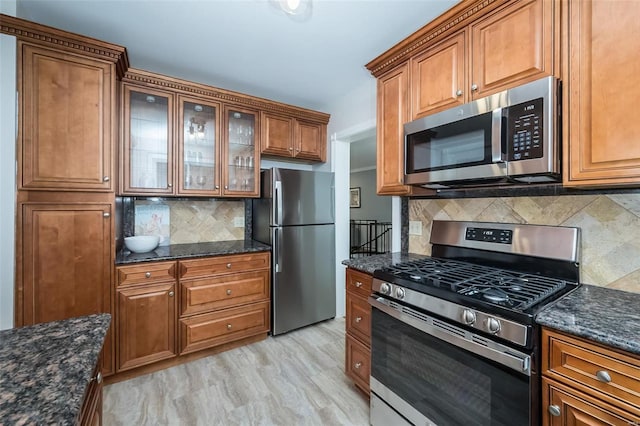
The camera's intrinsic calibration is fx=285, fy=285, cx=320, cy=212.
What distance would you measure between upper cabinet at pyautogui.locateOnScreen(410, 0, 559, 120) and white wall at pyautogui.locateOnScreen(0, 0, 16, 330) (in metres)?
2.47

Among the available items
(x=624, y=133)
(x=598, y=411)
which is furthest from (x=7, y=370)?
(x=624, y=133)

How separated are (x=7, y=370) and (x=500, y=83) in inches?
83.8

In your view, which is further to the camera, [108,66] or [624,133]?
[108,66]

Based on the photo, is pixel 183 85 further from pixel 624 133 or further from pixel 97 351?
pixel 624 133

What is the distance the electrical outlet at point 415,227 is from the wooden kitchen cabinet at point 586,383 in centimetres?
126

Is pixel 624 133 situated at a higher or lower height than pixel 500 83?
lower

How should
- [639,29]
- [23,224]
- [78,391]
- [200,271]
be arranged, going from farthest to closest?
1. [200,271]
2. [23,224]
3. [639,29]
4. [78,391]

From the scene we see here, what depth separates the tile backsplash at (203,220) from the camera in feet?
9.49

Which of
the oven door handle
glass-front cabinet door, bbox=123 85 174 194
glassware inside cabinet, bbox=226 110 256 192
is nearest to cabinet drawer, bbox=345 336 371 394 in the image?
the oven door handle

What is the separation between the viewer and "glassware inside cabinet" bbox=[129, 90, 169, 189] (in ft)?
7.90

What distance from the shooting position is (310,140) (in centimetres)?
335

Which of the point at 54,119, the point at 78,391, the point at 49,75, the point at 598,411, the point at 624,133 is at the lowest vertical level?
the point at 598,411

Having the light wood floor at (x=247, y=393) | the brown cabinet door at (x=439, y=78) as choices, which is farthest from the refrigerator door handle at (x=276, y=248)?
the brown cabinet door at (x=439, y=78)

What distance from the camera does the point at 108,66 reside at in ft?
6.57
